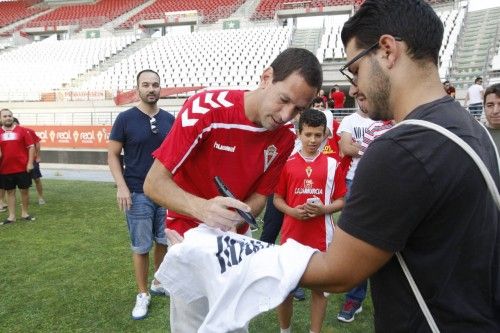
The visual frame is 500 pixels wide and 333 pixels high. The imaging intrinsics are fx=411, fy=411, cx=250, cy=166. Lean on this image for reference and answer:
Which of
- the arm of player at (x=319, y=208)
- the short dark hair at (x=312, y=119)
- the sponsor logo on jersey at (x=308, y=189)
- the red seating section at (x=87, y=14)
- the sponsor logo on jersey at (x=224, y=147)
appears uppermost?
the red seating section at (x=87, y=14)

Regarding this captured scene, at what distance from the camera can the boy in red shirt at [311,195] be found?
308 centimetres

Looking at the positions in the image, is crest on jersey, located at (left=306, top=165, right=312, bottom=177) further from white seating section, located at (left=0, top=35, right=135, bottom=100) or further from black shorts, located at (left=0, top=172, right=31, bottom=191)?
white seating section, located at (left=0, top=35, right=135, bottom=100)

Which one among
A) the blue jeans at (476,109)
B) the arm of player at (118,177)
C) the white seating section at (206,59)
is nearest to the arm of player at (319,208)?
the arm of player at (118,177)

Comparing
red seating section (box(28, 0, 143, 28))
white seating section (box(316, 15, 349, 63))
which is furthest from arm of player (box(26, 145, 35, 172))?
red seating section (box(28, 0, 143, 28))

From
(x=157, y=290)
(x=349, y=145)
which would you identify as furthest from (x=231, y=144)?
(x=157, y=290)

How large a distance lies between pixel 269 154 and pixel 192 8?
3469cm

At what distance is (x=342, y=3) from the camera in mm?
28703

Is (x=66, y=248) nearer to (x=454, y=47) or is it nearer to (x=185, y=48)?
(x=454, y=47)

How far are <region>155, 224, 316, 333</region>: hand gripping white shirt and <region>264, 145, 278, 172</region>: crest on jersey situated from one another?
1.04 metres

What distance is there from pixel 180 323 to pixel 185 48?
25565 mm

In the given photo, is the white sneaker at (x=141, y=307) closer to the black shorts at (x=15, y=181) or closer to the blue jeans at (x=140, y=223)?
the blue jeans at (x=140, y=223)

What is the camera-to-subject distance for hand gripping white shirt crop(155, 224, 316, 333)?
1091 mm

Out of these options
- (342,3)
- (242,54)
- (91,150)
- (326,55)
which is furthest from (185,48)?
(91,150)

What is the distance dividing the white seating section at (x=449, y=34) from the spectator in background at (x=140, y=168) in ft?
54.3
